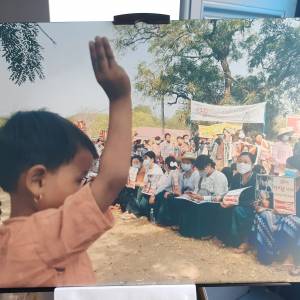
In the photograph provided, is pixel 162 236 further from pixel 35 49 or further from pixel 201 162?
pixel 35 49

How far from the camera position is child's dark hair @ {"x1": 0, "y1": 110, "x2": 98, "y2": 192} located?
830mm

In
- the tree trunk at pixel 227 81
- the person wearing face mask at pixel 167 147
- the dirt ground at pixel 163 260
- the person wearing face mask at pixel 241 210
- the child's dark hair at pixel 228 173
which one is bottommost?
the dirt ground at pixel 163 260

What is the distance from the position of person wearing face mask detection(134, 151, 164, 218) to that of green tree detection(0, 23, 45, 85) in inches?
11.0

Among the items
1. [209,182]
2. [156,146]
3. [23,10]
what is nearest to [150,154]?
[156,146]

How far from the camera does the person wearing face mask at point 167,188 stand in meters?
0.85

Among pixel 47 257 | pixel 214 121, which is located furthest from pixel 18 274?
pixel 214 121

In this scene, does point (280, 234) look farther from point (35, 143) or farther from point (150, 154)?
point (35, 143)

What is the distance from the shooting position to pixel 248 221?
2.81 ft

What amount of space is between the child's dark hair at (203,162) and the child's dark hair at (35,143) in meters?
0.21

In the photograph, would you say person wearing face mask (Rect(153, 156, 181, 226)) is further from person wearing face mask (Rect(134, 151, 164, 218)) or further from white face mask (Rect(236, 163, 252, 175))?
white face mask (Rect(236, 163, 252, 175))

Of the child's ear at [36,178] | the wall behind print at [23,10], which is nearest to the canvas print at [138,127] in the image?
the child's ear at [36,178]

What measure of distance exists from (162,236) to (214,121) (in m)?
0.26

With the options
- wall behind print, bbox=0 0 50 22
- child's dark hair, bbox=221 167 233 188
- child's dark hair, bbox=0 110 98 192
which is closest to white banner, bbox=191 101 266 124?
child's dark hair, bbox=221 167 233 188

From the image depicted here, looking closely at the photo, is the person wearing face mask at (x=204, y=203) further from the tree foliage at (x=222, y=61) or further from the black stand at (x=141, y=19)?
the black stand at (x=141, y=19)
